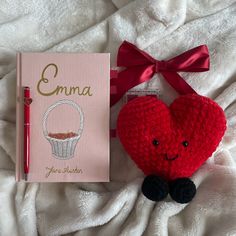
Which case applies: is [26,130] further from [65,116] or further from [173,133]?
[173,133]

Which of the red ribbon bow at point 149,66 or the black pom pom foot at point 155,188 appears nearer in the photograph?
the black pom pom foot at point 155,188

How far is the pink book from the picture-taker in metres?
0.77

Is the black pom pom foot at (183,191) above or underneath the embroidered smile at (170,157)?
underneath

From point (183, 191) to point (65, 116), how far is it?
0.93ft

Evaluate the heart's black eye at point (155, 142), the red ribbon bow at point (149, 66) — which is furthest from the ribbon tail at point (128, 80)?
the heart's black eye at point (155, 142)

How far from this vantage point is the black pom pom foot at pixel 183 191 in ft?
2.23

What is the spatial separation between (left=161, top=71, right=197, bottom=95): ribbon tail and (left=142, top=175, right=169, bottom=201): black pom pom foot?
0.20 metres

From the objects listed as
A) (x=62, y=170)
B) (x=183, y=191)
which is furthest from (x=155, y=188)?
(x=62, y=170)

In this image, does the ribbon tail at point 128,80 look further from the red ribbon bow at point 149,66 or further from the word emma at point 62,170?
the word emma at point 62,170

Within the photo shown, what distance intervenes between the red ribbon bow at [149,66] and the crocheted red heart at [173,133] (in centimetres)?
8

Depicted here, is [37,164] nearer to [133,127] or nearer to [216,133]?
[133,127]

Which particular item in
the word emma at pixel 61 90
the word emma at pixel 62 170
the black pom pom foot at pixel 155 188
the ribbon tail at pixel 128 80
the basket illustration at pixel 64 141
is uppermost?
the ribbon tail at pixel 128 80

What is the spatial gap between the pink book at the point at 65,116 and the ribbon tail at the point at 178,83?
0.43 feet

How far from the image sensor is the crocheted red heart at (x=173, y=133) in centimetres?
70
